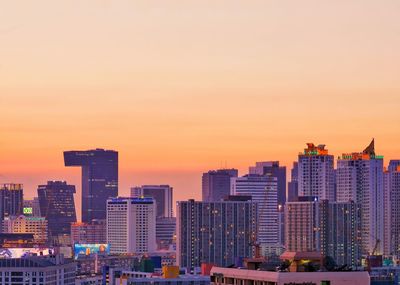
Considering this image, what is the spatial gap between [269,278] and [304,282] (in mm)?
1366

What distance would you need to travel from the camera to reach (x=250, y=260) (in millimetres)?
63125

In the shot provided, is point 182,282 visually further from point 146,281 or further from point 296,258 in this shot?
point 296,258

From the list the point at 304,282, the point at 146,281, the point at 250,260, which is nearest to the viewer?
the point at 304,282

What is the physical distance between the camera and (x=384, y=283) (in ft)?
651

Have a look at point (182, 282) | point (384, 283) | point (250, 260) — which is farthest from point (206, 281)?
point (250, 260)

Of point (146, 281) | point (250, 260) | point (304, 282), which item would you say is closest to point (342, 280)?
point (304, 282)

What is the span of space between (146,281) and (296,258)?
13169 cm

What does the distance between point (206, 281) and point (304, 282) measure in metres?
135

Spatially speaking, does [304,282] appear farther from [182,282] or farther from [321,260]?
[182,282]

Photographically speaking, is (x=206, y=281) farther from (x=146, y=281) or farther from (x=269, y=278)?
(x=269, y=278)

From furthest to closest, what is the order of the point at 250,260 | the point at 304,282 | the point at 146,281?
the point at 146,281
the point at 250,260
the point at 304,282

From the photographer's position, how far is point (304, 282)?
190ft

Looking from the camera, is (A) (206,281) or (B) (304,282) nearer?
(B) (304,282)

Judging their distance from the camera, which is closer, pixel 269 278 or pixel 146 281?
pixel 269 278
